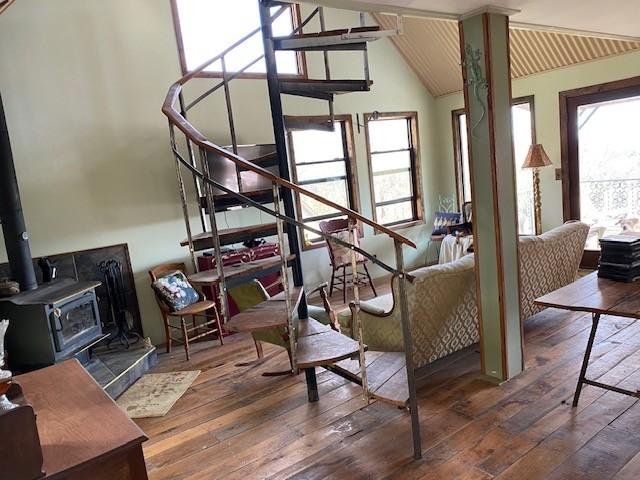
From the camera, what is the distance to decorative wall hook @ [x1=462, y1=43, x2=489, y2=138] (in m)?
2.76

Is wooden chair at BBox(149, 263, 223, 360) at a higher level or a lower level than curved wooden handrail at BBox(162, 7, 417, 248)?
lower

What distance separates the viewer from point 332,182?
19.7ft

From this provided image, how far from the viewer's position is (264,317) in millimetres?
2490

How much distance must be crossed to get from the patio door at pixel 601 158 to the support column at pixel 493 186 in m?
3.10

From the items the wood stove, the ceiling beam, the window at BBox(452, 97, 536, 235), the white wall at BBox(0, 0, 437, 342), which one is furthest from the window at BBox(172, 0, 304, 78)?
the window at BBox(452, 97, 536, 235)

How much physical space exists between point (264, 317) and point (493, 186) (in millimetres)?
1594

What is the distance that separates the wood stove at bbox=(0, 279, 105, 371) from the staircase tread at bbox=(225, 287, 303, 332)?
1.56m

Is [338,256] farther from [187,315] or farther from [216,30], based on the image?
[216,30]

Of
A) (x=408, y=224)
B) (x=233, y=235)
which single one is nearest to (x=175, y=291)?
(x=233, y=235)

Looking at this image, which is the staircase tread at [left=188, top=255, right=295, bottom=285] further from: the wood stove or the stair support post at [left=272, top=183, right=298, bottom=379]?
the wood stove

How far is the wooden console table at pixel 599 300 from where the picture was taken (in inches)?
88.9

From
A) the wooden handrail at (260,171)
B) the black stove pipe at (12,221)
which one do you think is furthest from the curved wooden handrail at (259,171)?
the black stove pipe at (12,221)

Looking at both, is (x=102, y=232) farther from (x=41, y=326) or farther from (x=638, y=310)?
(x=638, y=310)

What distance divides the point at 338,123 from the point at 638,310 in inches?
173
